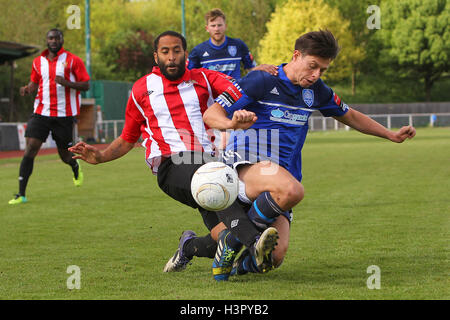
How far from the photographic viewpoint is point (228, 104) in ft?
17.1

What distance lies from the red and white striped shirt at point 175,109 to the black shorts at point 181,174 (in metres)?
0.06

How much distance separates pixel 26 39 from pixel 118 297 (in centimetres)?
4096

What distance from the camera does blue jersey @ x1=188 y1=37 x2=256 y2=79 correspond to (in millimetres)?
11125

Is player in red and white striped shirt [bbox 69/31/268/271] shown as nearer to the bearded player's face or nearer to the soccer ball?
the bearded player's face

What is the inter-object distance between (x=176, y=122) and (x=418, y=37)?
57918 mm

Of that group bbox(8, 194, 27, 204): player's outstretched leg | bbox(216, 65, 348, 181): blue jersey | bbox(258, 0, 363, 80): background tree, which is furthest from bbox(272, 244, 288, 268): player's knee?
bbox(258, 0, 363, 80): background tree

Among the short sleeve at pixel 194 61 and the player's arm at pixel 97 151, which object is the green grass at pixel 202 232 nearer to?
the player's arm at pixel 97 151

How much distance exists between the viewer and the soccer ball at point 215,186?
497 centimetres

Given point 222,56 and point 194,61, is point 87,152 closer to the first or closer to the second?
point 194,61

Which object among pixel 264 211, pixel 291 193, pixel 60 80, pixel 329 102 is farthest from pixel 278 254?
pixel 60 80

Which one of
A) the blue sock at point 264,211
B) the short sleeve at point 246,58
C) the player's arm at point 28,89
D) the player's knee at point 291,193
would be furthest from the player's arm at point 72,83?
the player's knee at point 291,193

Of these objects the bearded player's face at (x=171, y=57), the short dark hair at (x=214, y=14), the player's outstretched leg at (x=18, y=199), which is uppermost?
the short dark hair at (x=214, y=14)

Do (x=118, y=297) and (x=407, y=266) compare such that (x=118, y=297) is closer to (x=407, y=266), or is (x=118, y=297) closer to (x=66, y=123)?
(x=407, y=266)
